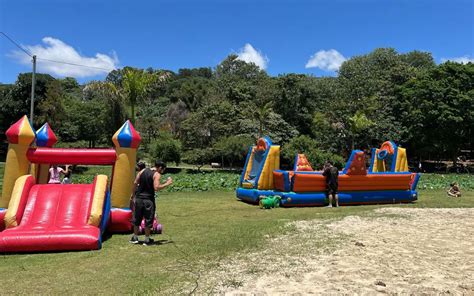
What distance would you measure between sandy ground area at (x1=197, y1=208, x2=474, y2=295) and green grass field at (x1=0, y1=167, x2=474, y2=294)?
0.41 metres

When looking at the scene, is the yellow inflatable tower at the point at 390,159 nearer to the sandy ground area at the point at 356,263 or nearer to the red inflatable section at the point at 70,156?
the sandy ground area at the point at 356,263

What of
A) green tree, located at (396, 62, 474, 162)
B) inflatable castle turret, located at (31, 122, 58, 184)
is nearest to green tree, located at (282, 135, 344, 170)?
green tree, located at (396, 62, 474, 162)

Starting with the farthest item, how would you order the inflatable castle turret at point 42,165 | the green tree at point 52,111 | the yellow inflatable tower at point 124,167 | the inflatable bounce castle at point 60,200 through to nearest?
1. the green tree at point 52,111
2. the inflatable castle turret at point 42,165
3. the yellow inflatable tower at point 124,167
4. the inflatable bounce castle at point 60,200

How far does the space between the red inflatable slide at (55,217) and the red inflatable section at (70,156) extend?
0.55 metres

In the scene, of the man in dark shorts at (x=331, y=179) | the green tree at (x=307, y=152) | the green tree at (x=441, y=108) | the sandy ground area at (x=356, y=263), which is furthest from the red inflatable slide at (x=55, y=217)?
the green tree at (x=441, y=108)

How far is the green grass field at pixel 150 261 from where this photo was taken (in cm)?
496

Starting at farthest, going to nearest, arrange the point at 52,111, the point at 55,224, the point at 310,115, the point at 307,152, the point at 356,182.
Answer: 1. the point at 310,115
2. the point at 52,111
3. the point at 307,152
4. the point at 356,182
5. the point at 55,224

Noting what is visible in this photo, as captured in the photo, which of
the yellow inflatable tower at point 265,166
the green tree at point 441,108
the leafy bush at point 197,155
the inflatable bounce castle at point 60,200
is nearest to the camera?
the inflatable bounce castle at point 60,200

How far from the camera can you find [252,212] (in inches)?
454

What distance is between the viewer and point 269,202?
490 inches

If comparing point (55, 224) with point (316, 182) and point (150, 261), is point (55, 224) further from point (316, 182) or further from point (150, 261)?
point (316, 182)

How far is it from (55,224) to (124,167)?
175 cm

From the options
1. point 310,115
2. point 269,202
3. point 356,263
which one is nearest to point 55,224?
point 356,263

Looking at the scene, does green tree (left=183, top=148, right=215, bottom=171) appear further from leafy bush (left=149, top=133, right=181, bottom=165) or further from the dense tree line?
leafy bush (left=149, top=133, right=181, bottom=165)
